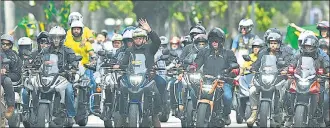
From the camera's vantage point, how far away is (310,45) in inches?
723

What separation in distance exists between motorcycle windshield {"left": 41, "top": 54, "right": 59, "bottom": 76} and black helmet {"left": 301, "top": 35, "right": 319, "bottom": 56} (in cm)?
401

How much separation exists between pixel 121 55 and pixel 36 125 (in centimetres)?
197

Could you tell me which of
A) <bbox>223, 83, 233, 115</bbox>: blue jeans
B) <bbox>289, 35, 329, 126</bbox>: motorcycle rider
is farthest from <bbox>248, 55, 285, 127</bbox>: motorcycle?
<bbox>223, 83, 233, 115</bbox>: blue jeans

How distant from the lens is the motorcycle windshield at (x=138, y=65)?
59.7 feet

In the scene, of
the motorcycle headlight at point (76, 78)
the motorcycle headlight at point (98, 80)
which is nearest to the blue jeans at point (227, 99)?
the motorcycle headlight at point (76, 78)

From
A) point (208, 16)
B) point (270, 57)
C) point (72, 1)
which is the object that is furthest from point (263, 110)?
point (208, 16)

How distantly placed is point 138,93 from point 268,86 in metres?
2.33

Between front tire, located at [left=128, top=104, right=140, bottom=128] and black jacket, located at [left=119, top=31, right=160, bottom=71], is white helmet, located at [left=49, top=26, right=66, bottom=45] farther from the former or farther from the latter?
front tire, located at [left=128, top=104, right=140, bottom=128]

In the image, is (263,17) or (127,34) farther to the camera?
(263,17)

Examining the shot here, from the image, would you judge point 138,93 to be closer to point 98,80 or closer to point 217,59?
point 217,59

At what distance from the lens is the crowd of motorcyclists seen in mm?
18094

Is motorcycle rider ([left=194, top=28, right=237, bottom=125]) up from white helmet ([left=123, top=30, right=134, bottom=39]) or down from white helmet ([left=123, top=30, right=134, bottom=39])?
down

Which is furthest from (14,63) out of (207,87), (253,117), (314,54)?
(314,54)

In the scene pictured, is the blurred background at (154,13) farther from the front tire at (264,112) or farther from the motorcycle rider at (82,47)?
the front tire at (264,112)
